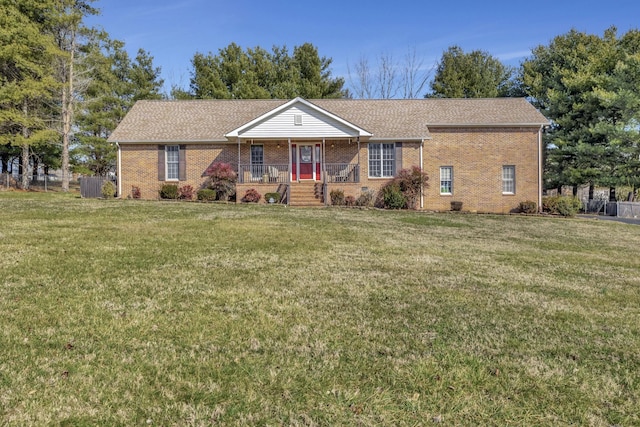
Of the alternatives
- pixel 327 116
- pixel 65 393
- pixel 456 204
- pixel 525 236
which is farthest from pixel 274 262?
pixel 456 204

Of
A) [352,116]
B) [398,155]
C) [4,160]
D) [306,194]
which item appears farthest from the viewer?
[4,160]

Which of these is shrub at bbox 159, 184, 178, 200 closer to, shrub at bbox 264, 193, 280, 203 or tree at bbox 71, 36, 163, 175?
shrub at bbox 264, 193, 280, 203

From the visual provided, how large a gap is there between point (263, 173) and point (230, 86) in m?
21.0

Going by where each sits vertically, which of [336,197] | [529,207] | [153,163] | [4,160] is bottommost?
[529,207]

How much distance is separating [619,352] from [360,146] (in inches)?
738

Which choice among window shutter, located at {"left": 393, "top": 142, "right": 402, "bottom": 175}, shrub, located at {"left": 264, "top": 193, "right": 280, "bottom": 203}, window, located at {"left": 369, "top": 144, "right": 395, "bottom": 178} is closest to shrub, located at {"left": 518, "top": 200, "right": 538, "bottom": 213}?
window shutter, located at {"left": 393, "top": 142, "right": 402, "bottom": 175}

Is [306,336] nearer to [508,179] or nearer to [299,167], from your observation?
[299,167]

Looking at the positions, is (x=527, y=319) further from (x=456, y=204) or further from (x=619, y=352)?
(x=456, y=204)

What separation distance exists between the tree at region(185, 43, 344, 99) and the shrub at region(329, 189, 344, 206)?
1810 centimetres

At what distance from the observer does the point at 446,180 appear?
73.3ft

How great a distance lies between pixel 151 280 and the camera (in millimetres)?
5543

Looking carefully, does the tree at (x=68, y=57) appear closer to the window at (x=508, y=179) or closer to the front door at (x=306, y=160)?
the front door at (x=306, y=160)

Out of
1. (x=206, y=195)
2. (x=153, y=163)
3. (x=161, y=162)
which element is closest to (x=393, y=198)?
(x=206, y=195)

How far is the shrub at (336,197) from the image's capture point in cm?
2012
